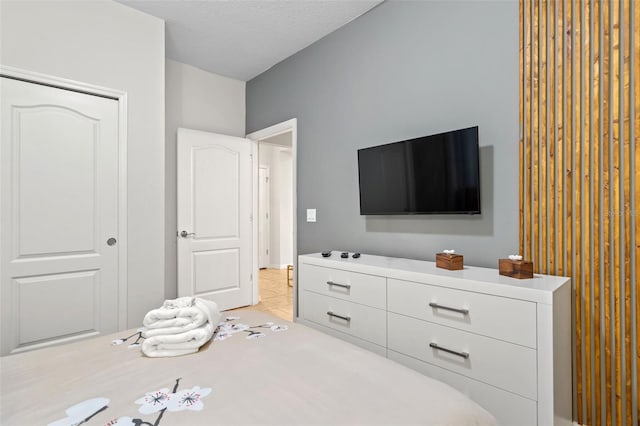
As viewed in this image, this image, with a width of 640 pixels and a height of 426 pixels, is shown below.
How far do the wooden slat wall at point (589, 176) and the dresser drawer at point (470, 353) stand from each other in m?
0.50

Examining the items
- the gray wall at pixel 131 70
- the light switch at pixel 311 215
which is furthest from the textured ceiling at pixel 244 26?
the light switch at pixel 311 215

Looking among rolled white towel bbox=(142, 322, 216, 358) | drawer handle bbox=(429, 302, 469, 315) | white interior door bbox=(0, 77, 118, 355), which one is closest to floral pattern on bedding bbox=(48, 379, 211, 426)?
rolled white towel bbox=(142, 322, 216, 358)

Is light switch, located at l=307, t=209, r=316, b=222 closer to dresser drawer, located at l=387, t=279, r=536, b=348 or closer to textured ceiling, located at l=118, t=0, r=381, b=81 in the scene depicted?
dresser drawer, located at l=387, t=279, r=536, b=348

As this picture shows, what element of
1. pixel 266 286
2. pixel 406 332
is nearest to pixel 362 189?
pixel 406 332

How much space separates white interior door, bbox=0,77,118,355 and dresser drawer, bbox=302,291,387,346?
1.62 m

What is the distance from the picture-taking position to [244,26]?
3072 mm

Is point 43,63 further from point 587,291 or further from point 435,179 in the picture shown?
point 587,291

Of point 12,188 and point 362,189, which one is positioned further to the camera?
point 362,189

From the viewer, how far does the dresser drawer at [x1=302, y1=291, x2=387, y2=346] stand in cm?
209

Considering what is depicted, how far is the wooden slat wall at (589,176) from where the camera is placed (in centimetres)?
160

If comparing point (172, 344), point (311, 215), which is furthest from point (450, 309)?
point (311, 215)

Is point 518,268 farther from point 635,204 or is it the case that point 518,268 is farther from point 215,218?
point 215,218

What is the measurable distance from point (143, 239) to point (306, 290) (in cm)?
147

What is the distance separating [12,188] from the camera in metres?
2.34
